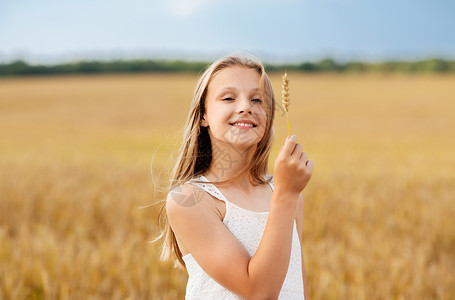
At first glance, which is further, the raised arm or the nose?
the nose

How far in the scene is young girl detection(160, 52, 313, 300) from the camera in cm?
122

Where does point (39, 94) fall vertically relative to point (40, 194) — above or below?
below

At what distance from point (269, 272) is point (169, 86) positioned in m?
39.0

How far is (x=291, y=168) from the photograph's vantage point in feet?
3.90

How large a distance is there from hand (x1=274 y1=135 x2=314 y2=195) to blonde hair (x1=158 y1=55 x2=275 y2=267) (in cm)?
25

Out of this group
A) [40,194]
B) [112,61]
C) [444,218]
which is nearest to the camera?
[444,218]

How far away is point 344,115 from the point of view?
86.7 feet

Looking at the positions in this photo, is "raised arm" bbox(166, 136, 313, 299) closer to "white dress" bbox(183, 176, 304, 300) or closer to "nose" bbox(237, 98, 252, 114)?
"white dress" bbox(183, 176, 304, 300)

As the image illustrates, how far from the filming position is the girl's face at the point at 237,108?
1.36m

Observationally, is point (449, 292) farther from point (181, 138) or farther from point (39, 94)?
point (39, 94)

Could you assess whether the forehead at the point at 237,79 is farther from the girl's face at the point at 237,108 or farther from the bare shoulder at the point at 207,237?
the bare shoulder at the point at 207,237

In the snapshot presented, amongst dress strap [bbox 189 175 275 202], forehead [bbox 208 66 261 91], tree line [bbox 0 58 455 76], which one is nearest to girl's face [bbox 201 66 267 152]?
forehead [bbox 208 66 261 91]

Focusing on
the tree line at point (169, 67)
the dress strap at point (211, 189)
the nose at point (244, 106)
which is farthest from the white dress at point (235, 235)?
the tree line at point (169, 67)

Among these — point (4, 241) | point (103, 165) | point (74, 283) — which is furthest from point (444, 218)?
point (103, 165)
